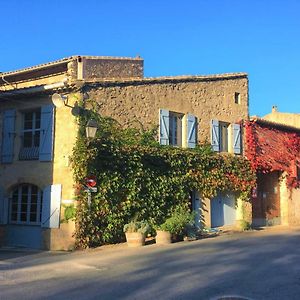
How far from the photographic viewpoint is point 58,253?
13.5 m

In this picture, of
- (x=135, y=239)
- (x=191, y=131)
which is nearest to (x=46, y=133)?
(x=135, y=239)

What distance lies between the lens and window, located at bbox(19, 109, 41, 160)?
1548 centimetres

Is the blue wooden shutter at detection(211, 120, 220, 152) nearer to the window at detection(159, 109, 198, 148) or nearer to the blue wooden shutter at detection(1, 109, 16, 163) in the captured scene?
the window at detection(159, 109, 198, 148)

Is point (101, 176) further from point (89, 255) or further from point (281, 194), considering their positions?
point (281, 194)

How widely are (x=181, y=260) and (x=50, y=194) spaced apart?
18.1 ft

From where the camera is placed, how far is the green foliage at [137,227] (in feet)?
46.3

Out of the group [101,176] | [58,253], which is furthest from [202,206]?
[58,253]

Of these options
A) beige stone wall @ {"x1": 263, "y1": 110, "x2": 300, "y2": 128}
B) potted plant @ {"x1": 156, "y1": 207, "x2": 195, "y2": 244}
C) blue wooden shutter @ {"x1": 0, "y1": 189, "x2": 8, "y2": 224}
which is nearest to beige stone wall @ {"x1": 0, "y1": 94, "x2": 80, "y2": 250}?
blue wooden shutter @ {"x1": 0, "y1": 189, "x2": 8, "y2": 224}

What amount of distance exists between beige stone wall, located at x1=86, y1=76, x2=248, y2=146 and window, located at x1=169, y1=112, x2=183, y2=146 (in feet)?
0.81

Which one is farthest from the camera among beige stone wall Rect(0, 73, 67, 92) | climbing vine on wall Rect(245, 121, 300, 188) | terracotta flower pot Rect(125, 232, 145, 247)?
climbing vine on wall Rect(245, 121, 300, 188)

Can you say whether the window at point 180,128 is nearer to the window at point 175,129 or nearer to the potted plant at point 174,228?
the window at point 175,129

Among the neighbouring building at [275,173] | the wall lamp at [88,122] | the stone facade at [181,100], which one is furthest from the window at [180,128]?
the wall lamp at [88,122]

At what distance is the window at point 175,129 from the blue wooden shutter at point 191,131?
12.3 inches

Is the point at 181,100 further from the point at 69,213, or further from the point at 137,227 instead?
the point at 69,213
